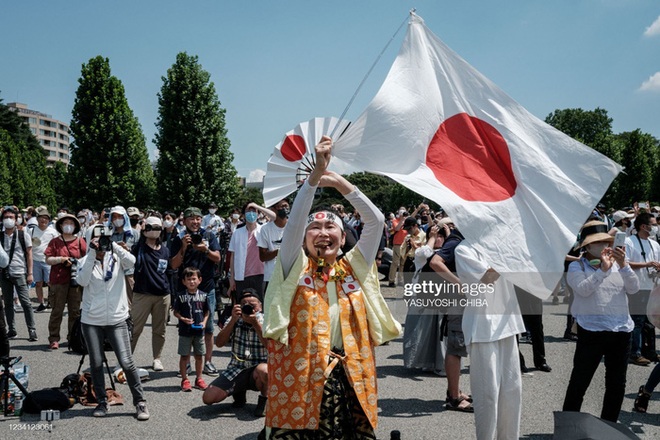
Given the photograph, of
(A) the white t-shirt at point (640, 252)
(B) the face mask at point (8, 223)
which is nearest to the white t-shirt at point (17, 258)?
(B) the face mask at point (8, 223)

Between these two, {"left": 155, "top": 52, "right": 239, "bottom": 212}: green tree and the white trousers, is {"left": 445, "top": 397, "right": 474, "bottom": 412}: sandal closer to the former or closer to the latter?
the white trousers

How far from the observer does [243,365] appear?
19.2 feet

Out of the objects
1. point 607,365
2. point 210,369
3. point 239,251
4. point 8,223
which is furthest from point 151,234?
point 607,365

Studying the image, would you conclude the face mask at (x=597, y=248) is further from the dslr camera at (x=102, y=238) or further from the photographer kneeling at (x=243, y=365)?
the dslr camera at (x=102, y=238)

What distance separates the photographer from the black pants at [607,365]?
4.73 m

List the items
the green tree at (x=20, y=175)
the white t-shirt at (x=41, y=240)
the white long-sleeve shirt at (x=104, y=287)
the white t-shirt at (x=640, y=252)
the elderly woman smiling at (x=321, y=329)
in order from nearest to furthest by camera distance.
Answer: the elderly woman smiling at (x=321, y=329) < the white long-sleeve shirt at (x=104, y=287) < the white t-shirt at (x=640, y=252) < the white t-shirt at (x=41, y=240) < the green tree at (x=20, y=175)

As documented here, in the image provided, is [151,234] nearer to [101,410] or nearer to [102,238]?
[102,238]

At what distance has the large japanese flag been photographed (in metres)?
3.53

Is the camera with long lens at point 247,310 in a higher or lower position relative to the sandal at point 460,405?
higher

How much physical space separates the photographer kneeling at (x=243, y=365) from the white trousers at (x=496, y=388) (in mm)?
2313

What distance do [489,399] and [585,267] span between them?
1734 millimetres

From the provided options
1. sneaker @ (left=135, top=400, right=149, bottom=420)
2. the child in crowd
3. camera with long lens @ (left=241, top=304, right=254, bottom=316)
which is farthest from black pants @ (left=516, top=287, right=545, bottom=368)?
sneaker @ (left=135, top=400, right=149, bottom=420)

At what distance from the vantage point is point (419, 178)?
3.66 metres

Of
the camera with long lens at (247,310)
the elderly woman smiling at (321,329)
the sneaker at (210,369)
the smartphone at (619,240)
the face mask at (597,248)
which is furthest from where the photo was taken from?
the sneaker at (210,369)
